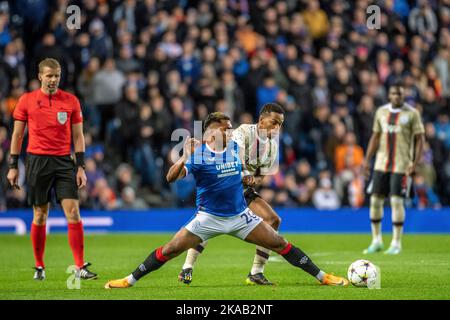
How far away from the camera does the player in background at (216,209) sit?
9617 millimetres

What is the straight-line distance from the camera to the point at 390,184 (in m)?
15.3

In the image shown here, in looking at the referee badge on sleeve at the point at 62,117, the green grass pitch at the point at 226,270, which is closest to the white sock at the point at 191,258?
the green grass pitch at the point at 226,270

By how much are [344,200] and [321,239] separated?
275 centimetres

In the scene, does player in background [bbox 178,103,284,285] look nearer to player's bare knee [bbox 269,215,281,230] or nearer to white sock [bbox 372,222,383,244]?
player's bare knee [bbox 269,215,281,230]

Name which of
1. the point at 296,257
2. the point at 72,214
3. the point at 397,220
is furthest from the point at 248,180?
the point at 397,220

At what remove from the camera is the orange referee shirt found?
11.1 metres

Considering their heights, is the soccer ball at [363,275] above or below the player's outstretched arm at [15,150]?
below

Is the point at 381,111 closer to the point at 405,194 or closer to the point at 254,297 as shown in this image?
the point at 405,194

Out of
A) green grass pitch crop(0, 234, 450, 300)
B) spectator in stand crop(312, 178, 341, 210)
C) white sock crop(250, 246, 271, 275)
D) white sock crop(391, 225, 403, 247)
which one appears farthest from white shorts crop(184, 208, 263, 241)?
spectator in stand crop(312, 178, 341, 210)

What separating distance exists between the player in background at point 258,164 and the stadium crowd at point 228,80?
30.1ft

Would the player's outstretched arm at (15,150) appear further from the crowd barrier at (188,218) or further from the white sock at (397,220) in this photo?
the crowd barrier at (188,218)

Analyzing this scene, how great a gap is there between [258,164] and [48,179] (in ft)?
7.92

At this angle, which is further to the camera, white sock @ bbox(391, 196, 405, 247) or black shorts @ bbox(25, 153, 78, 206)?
white sock @ bbox(391, 196, 405, 247)

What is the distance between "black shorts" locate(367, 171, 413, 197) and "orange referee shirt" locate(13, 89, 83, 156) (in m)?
5.95
